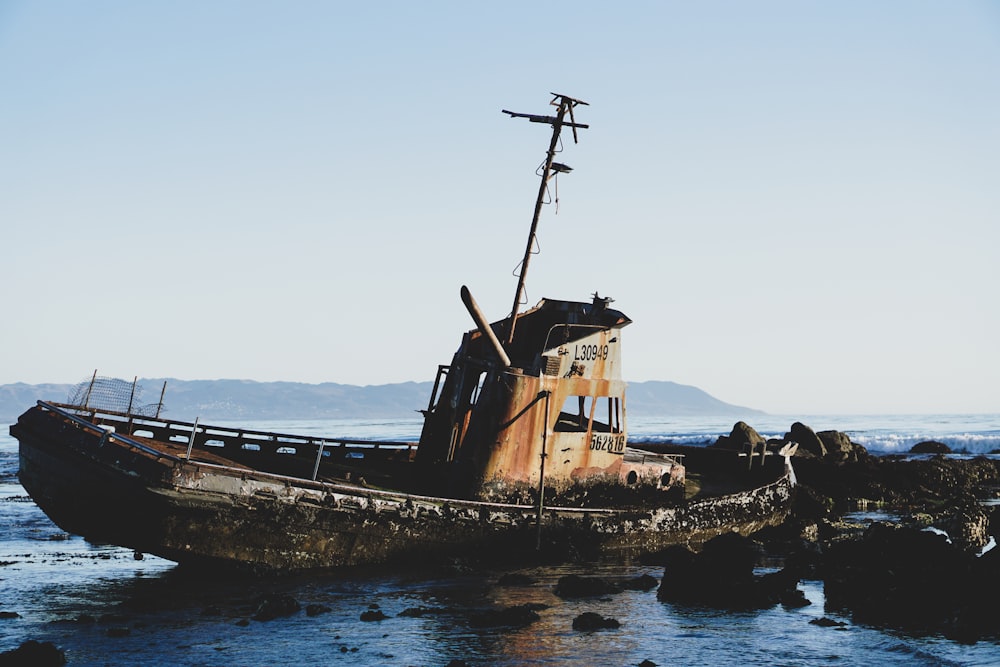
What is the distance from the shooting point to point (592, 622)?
38.1ft

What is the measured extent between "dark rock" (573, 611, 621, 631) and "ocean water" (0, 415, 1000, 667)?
0.43 feet

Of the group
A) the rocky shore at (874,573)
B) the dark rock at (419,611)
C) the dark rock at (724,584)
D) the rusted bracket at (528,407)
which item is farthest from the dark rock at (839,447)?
the dark rock at (419,611)

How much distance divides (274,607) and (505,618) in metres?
3.13

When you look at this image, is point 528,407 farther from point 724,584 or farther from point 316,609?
point 316,609

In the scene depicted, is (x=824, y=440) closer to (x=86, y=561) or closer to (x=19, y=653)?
(x=86, y=561)

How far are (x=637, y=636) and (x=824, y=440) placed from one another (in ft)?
130

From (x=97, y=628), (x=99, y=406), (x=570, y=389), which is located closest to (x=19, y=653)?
(x=97, y=628)

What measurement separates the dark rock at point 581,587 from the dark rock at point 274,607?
3973 mm

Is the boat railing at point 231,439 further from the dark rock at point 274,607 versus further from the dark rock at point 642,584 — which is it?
the dark rock at point 642,584

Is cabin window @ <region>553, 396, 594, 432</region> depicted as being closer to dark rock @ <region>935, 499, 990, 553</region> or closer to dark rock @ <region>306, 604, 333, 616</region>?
dark rock @ <region>306, 604, 333, 616</region>

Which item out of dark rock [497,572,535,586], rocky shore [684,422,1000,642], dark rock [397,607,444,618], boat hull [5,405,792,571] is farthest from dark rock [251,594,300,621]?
rocky shore [684,422,1000,642]

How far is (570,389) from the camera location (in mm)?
16719

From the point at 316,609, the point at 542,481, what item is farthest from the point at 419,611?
the point at 542,481

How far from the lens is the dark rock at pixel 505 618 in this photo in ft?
38.1
